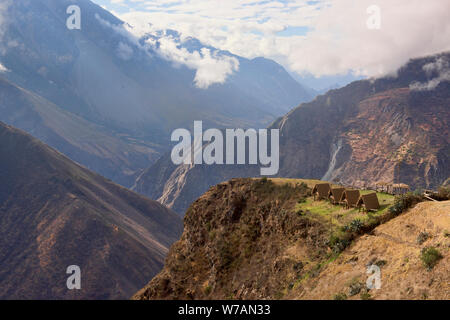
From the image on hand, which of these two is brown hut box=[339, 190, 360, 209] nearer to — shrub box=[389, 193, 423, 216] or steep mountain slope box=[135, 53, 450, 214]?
shrub box=[389, 193, 423, 216]

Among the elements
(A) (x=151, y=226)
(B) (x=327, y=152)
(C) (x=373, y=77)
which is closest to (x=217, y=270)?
(A) (x=151, y=226)

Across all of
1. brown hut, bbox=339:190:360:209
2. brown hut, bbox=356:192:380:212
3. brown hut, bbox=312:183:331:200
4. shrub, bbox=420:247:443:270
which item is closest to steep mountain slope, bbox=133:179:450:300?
shrub, bbox=420:247:443:270

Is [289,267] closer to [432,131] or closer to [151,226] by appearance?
[151,226]

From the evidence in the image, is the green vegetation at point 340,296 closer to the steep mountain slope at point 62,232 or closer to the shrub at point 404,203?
the shrub at point 404,203

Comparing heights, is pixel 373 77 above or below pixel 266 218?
above

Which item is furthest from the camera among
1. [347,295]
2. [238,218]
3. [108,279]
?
[108,279]

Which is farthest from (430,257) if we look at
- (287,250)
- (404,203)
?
(287,250)

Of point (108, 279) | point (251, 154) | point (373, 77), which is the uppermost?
point (373, 77)
